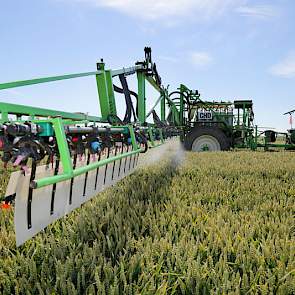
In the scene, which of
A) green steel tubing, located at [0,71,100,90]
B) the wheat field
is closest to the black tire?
green steel tubing, located at [0,71,100,90]

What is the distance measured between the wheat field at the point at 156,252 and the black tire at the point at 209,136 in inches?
312

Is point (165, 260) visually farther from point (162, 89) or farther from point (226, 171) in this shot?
point (162, 89)

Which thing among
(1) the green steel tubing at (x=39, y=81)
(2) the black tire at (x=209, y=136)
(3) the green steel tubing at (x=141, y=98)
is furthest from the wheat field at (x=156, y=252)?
(2) the black tire at (x=209, y=136)

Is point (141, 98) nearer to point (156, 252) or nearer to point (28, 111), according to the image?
point (28, 111)

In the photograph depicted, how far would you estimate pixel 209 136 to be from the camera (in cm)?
1196

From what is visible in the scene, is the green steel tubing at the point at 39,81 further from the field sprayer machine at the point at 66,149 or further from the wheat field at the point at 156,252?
the wheat field at the point at 156,252

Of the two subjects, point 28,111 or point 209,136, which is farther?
point 209,136

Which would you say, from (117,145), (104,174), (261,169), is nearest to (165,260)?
A: (104,174)

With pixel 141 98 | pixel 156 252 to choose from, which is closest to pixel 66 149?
pixel 156 252

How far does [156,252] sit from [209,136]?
10028 mm

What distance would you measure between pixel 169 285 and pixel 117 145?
2.73 metres

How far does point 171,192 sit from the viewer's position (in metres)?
4.31

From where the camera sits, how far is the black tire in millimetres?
11742

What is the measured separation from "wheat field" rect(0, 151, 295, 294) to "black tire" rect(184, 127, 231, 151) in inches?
312
